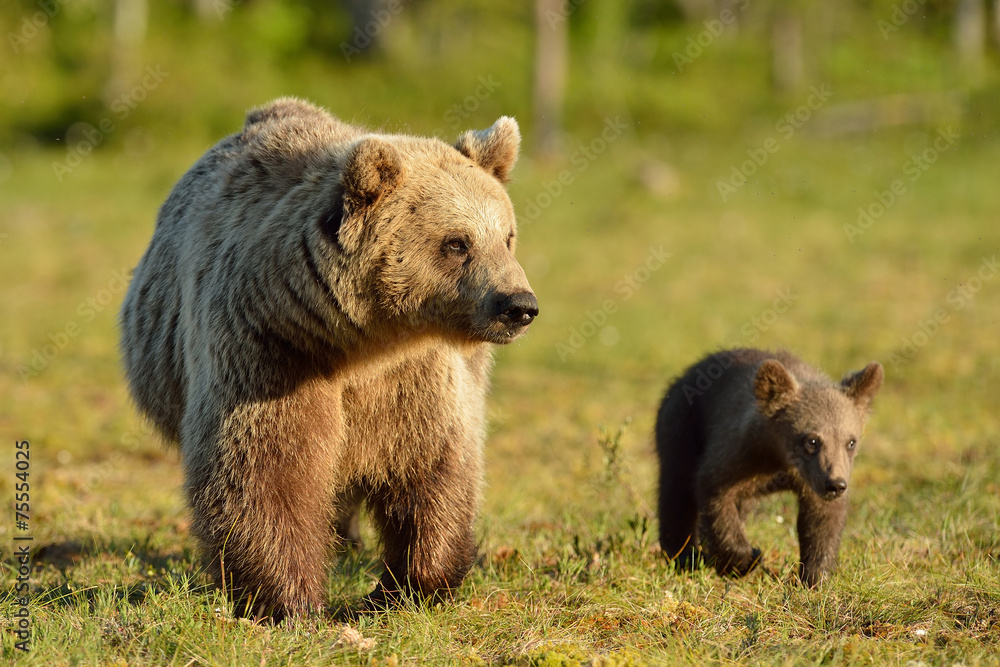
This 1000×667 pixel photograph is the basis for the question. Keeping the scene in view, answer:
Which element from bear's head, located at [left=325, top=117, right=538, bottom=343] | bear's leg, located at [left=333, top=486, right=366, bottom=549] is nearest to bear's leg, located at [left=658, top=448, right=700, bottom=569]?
bear's leg, located at [left=333, top=486, right=366, bottom=549]

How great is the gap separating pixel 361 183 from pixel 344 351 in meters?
0.72

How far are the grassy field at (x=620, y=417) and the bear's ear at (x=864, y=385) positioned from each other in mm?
774

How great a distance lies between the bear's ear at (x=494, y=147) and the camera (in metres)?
4.89

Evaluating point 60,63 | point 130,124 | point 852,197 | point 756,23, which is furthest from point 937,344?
point 756,23

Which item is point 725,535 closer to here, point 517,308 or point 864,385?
point 864,385

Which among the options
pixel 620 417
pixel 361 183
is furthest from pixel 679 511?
pixel 620 417

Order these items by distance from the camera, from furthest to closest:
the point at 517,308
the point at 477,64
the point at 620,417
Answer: the point at 477,64
the point at 620,417
the point at 517,308

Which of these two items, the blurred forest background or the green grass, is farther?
the blurred forest background

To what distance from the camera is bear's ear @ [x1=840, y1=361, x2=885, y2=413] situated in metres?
5.80

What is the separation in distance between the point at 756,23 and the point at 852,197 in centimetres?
2175

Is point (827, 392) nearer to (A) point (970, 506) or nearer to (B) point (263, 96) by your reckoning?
(A) point (970, 506)

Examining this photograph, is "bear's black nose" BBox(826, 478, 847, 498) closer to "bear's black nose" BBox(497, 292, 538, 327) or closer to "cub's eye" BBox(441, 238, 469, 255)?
"bear's black nose" BBox(497, 292, 538, 327)

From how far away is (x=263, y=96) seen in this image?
29.2 metres

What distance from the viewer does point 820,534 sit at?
5387mm
